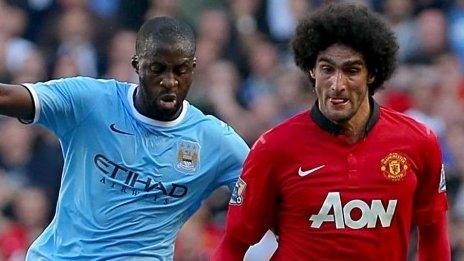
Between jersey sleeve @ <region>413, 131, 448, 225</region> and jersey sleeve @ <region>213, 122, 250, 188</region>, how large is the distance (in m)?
0.99

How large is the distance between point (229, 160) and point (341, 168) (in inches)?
34.6

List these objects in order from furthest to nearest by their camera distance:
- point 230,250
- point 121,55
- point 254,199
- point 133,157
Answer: point 121,55
point 133,157
point 230,250
point 254,199

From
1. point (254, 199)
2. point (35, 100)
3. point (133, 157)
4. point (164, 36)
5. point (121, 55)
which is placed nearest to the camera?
point (254, 199)

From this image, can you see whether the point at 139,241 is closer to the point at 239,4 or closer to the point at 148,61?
the point at 148,61

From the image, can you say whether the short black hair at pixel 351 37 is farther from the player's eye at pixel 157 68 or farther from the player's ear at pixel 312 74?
the player's eye at pixel 157 68

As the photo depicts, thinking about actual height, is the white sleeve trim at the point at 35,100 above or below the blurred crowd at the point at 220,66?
below

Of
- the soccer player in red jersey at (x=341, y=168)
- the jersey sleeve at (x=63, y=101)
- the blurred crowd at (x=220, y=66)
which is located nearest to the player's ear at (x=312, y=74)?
the soccer player in red jersey at (x=341, y=168)

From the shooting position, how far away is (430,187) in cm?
594

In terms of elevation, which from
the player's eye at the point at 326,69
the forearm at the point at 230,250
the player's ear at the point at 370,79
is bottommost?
the forearm at the point at 230,250

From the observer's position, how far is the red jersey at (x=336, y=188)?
19.0ft

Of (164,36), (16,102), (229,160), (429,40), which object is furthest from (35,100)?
(429,40)

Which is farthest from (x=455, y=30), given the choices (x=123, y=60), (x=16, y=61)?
(x=16, y=61)

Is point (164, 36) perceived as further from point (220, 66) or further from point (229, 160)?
point (220, 66)

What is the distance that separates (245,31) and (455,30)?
69.5 inches
